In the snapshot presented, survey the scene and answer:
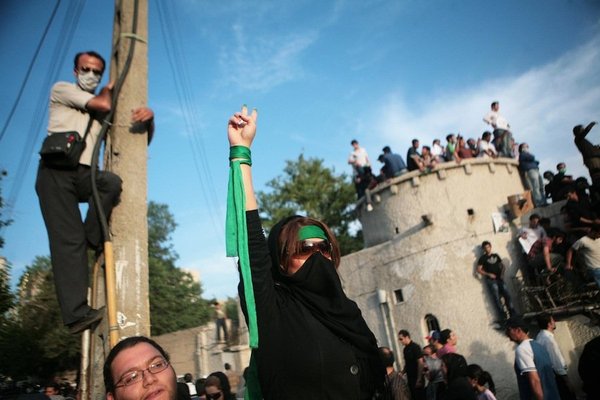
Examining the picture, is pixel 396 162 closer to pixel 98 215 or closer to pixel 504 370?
pixel 504 370

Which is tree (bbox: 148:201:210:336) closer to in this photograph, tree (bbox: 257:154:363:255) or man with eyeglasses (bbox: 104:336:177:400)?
tree (bbox: 257:154:363:255)

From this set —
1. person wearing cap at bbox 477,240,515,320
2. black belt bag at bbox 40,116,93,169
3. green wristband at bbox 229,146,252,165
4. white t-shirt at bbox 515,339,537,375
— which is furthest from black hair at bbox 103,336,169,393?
person wearing cap at bbox 477,240,515,320

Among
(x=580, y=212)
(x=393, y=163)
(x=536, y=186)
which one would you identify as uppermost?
(x=393, y=163)

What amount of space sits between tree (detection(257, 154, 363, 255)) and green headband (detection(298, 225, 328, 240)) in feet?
87.9

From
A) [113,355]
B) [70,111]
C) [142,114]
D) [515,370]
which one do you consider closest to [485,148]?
[515,370]

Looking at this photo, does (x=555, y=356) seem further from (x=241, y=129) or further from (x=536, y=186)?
(x=536, y=186)

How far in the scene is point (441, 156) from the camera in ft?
49.8

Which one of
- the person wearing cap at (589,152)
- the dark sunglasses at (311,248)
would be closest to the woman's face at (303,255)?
the dark sunglasses at (311,248)

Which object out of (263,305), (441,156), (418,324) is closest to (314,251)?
(263,305)

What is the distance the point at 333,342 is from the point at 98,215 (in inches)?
62.2

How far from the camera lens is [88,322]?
2.31 metres

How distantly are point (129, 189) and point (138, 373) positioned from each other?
118 centimetres

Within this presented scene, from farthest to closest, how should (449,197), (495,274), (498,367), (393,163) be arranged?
(393,163) < (449,197) < (495,274) < (498,367)

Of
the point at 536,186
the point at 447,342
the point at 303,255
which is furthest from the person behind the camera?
the point at 536,186
